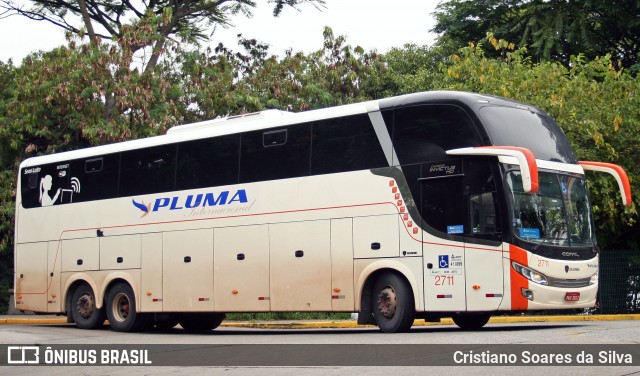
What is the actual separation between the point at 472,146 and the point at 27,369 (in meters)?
7.56

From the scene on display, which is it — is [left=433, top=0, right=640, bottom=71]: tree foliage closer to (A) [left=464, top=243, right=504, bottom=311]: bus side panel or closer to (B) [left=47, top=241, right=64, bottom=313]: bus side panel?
(B) [left=47, top=241, right=64, bottom=313]: bus side panel

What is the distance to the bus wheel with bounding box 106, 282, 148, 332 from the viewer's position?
21.0 meters

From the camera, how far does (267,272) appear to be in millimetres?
18703

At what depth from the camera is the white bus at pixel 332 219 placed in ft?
51.3

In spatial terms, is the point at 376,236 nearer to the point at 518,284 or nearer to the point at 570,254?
the point at 518,284

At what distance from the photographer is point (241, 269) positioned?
63.0 ft

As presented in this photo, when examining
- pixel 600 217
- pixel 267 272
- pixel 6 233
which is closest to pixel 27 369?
pixel 267 272

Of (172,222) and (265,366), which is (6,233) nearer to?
(172,222)

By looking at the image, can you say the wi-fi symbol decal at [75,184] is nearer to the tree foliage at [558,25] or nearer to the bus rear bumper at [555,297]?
the bus rear bumper at [555,297]

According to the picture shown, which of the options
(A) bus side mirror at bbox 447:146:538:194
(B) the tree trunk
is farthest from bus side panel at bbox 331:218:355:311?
(B) the tree trunk

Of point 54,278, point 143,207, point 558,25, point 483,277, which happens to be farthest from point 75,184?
point 558,25

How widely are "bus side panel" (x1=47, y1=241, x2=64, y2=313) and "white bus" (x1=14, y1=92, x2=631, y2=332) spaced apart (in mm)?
38

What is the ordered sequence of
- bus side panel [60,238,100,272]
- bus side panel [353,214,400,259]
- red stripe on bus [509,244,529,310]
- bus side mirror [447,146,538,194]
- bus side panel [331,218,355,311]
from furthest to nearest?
bus side panel [60,238,100,272]
bus side panel [331,218,355,311]
bus side panel [353,214,400,259]
red stripe on bus [509,244,529,310]
bus side mirror [447,146,538,194]

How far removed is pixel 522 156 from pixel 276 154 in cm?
535
